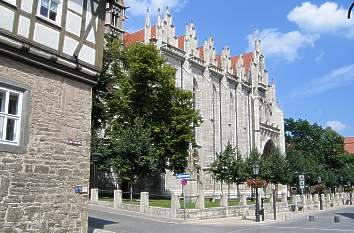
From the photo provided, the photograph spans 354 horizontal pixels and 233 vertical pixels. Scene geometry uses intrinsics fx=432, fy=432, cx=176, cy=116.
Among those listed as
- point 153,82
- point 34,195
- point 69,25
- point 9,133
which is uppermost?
point 153,82

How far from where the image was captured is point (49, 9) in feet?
39.6

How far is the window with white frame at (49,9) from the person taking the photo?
11820 mm

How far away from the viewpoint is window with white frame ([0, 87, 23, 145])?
1060 cm

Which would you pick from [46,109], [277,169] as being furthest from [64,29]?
[277,169]

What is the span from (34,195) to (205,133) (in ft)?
142

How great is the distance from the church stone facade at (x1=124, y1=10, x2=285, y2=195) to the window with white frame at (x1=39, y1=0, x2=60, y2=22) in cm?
3280

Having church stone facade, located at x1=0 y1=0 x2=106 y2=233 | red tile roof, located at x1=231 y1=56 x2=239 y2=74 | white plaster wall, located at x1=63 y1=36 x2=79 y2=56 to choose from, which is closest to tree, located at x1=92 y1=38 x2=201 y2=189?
church stone facade, located at x1=0 y1=0 x2=106 y2=233

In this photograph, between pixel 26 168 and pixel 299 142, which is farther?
pixel 299 142

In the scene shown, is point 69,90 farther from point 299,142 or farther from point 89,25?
point 299,142

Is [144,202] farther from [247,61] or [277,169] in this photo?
[247,61]

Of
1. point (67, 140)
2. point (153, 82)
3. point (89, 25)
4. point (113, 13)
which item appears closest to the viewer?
point (67, 140)

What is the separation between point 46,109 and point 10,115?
1.25 meters

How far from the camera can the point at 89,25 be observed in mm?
13516

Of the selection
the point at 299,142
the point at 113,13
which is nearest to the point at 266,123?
the point at 299,142
